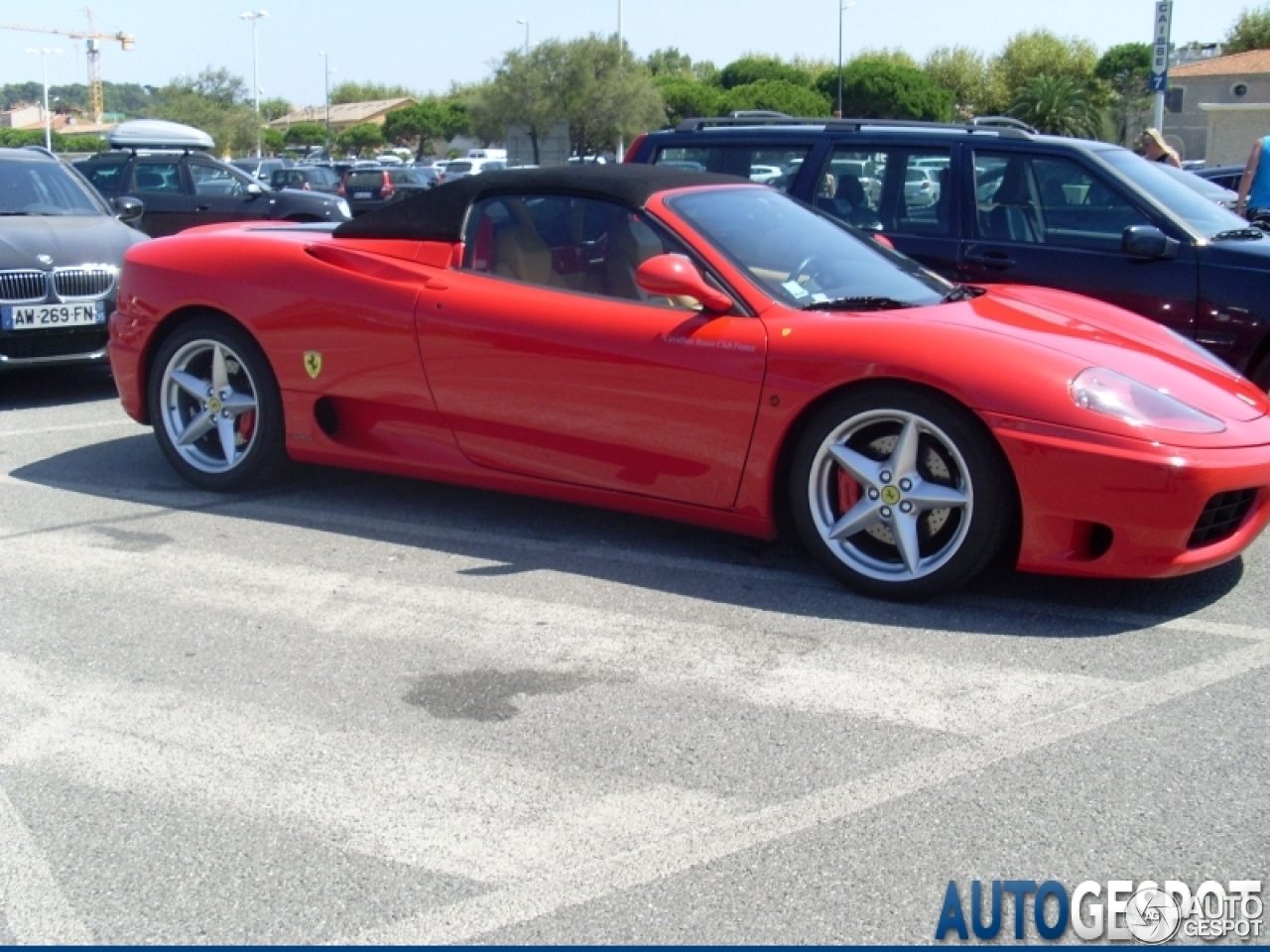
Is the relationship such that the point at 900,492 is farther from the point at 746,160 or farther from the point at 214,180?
the point at 214,180

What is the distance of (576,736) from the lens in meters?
3.59

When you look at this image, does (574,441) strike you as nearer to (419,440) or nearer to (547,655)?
(419,440)

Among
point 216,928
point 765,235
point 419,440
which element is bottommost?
point 216,928

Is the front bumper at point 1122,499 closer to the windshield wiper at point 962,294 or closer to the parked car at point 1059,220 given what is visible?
the windshield wiper at point 962,294

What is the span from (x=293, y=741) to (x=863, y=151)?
4932mm

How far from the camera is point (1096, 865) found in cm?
290

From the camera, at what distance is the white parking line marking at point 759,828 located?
273cm

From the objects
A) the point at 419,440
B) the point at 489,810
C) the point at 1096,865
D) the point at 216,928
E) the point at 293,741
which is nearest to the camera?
the point at 216,928

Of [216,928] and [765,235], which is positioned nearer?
[216,928]

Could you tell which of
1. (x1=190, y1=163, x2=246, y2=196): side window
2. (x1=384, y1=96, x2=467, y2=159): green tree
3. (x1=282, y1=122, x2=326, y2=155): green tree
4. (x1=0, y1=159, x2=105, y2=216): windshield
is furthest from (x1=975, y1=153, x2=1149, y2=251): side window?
(x1=282, y1=122, x2=326, y2=155): green tree

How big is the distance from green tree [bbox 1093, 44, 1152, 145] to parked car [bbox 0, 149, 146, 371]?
4313 centimetres

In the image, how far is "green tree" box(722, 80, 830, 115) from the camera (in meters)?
59.9

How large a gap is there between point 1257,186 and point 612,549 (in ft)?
23.6

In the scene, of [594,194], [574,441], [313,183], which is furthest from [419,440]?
[313,183]
